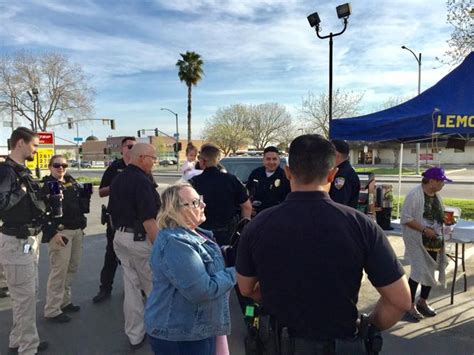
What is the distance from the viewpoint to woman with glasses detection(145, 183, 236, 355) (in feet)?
6.57

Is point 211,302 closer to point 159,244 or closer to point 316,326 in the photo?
point 159,244

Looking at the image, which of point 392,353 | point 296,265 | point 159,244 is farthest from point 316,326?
point 392,353

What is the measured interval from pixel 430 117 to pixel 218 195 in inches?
106

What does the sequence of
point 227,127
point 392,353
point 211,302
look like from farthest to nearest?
point 227,127, point 392,353, point 211,302

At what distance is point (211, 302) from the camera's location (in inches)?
84.7

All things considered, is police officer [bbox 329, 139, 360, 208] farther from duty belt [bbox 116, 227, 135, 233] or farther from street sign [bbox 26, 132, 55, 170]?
street sign [bbox 26, 132, 55, 170]

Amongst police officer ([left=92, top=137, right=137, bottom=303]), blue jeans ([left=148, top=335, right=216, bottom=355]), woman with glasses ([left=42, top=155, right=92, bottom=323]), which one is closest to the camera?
blue jeans ([left=148, top=335, right=216, bottom=355])

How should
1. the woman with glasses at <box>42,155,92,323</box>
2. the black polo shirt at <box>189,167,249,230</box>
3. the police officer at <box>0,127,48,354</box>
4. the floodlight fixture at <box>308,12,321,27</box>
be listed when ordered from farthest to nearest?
the floodlight fixture at <box>308,12,321,27</box> < the woman with glasses at <box>42,155,92,323</box> < the black polo shirt at <box>189,167,249,230</box> < the police officer at <box>0,127,48,354</box>

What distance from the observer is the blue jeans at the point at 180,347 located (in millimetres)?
2111

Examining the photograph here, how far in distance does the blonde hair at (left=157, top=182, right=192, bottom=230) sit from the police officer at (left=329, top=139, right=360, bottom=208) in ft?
8.85

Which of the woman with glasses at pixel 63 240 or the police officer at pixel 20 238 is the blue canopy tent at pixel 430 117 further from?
the police officer at pixel 20 238

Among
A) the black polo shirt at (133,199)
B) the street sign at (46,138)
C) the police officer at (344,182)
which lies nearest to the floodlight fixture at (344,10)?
the police officer at (344,182)

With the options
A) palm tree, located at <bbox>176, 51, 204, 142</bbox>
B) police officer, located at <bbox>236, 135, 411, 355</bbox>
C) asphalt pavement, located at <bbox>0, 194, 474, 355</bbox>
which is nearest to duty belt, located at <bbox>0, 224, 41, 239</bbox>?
asphalt pavement, located at <bbox>0, 194, 474, 355</bbox>

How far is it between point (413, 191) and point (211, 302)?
10.3 ft
